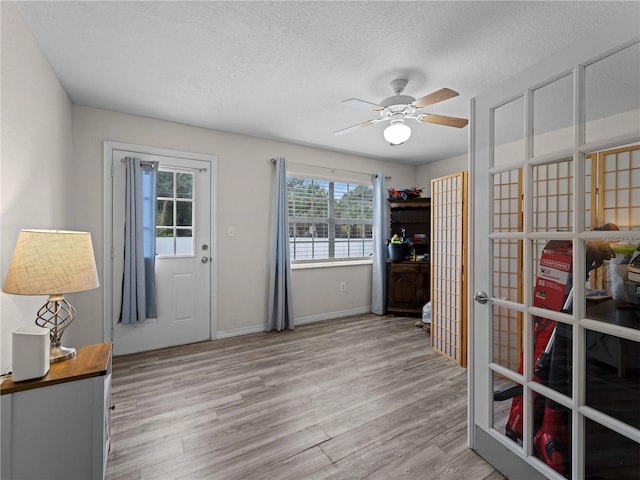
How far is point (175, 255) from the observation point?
126 inches

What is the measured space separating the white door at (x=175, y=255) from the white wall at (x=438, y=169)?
3.55 meters

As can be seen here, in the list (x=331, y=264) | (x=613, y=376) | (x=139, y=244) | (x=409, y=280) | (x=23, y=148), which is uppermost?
(x=23, y=148)

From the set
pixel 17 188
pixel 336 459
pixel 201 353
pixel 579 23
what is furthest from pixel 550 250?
pixel 201 353

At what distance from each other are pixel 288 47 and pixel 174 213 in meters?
2.15

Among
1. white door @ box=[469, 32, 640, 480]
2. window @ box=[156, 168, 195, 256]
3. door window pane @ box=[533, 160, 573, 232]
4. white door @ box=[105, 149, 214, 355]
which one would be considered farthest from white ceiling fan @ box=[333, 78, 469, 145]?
window @ box=[156, 168, 195, 256]

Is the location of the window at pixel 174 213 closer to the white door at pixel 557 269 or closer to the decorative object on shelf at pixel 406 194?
the white door at pixel 557 269

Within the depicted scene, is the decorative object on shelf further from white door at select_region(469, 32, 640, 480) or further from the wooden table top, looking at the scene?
the wooden table top

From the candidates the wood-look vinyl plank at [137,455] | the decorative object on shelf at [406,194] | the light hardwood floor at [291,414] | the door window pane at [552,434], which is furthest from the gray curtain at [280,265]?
the door window pane at [552,434]

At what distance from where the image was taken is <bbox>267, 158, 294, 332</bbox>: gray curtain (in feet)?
12.1

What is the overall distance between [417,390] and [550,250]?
5.13 ft

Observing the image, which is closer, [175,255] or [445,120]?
[445,120]

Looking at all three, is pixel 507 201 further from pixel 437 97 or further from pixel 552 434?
pixel 552 434

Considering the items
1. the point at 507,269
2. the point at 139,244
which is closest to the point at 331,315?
the point at 139,244

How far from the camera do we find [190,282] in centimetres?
328
